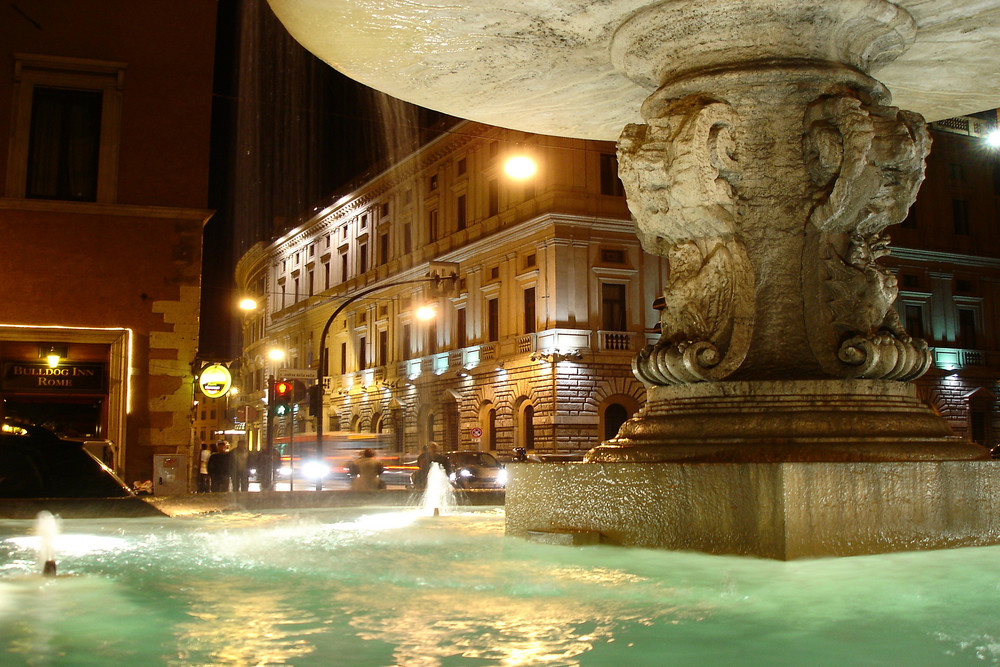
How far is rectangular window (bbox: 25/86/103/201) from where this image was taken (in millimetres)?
14945

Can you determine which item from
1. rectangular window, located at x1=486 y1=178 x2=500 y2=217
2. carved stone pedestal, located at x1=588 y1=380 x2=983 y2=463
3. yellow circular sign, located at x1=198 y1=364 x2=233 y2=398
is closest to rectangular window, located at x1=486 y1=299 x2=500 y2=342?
rectangular window, located at x1=486 y1=178 x2=500 y2=217

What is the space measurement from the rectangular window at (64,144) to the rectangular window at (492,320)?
23.1m

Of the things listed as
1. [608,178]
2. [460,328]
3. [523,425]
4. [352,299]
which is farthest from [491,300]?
[352,299]

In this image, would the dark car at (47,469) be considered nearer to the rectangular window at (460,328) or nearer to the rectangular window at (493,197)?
the rectangular window at (493,197)

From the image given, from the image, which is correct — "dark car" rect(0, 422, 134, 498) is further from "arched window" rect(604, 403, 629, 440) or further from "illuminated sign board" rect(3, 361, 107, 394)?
"arched window" rect(604, 403, 629, 440)

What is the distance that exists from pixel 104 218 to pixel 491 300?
23.9m

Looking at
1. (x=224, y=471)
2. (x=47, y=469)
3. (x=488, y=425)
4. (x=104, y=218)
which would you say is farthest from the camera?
(x=488, y=425)

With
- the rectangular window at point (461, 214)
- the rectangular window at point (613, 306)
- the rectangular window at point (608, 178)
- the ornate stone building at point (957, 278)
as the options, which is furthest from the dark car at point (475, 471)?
the ornate stone building at point (957, 278)

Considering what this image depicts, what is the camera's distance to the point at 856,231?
516cm

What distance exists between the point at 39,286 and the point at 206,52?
4.54 m

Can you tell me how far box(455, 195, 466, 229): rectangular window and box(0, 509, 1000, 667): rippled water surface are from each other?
36.1m

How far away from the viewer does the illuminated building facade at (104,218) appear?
1472 cm

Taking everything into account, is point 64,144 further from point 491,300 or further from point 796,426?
point 491,300

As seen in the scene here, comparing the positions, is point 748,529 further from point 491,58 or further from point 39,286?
point 39,286
